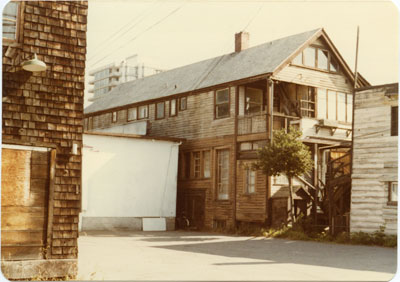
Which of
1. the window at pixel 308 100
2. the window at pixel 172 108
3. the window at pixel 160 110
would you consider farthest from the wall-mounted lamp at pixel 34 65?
the window at pixel 160 110

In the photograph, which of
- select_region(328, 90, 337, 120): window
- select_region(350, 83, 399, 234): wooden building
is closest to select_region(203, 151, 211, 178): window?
select_region(328, 90, 337, 120): window

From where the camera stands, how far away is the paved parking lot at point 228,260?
1198cm

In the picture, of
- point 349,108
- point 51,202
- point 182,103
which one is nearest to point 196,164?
point 182,103

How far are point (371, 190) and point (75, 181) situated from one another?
1184cm

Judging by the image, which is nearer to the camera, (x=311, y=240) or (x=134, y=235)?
(x=311, y=240)

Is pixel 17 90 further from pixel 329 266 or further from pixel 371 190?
pixel 371 190

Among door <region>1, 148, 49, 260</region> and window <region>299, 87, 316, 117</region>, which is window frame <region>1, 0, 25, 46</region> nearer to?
door <region>1, 148, 49, 260</region>

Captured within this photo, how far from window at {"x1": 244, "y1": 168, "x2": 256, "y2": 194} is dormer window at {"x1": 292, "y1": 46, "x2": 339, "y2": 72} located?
489 centimetres

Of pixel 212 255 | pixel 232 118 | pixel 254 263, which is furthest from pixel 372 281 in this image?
pixel 232 118

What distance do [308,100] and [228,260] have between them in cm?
1315

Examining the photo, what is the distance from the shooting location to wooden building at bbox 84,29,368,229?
81.5 feet

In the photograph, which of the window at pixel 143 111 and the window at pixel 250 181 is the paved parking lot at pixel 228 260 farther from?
the window at pixel 143 111

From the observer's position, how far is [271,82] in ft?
80.2

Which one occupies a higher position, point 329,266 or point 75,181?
point 75,181
